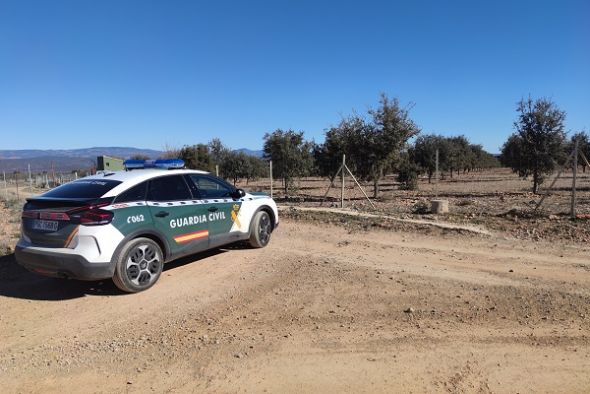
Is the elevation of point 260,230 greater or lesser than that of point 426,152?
lesser

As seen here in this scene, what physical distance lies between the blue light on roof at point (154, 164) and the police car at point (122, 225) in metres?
0.02

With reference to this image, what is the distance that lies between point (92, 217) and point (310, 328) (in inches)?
111

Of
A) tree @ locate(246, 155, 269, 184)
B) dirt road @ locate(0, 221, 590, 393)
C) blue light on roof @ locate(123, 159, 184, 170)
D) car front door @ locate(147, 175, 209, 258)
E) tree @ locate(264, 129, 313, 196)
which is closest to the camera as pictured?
dirt road @ locate(0, 221, 590, 393)

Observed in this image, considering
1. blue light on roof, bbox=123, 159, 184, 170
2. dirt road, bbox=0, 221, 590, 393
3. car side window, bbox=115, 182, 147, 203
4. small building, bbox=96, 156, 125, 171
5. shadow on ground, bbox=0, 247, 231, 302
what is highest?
small building, bbox=96, 156, 125, 171

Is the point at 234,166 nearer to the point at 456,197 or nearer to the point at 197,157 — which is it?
the point at 197,157

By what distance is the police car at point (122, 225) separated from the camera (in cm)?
510

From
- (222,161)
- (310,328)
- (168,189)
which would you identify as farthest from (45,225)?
(222,161)

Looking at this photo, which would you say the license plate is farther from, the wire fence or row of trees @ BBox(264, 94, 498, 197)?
row of trees @ BBox(264, 94, 498, 197)

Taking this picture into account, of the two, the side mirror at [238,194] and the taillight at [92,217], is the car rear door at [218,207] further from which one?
the taillight at [92,217]

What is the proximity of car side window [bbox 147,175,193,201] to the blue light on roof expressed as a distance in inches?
19.6

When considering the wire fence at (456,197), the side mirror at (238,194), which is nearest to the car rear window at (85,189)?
the side mirror at (238,194)

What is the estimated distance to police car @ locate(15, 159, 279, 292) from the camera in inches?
201

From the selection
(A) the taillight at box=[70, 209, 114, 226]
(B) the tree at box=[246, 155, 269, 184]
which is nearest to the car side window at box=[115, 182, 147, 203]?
(A) the taillight at box=[70, 209, 114, 226]

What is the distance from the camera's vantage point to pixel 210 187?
7.05 metres
